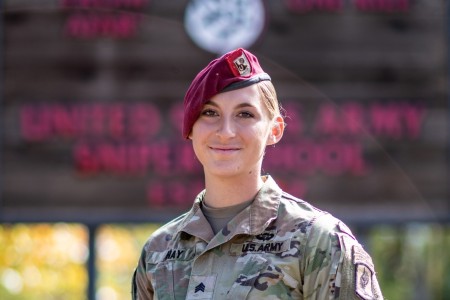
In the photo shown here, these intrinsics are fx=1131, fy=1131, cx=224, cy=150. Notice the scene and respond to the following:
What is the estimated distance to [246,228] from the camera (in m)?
2.37

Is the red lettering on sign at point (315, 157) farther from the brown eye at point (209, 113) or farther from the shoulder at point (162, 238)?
the brown eye at point (209, 113)

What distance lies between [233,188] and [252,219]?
8 cm

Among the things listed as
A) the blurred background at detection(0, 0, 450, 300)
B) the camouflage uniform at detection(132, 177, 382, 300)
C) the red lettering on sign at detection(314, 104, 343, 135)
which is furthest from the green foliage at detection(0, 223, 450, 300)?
the camouflage uniform at detection(132, 177, 382, 300)

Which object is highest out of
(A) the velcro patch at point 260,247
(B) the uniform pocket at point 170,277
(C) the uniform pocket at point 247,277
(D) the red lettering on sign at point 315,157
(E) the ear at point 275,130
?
(E) the ear at point 275,130

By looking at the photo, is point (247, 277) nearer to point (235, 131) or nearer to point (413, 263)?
point (235, 131)

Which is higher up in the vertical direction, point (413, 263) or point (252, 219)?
point (252, 219)

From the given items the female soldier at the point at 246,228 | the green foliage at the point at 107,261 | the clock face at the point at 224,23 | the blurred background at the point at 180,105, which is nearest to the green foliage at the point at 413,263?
the green foliage at the point at 107,261

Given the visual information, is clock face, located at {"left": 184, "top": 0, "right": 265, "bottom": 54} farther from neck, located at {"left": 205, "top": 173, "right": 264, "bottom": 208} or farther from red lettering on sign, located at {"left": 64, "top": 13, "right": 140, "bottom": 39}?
neck, located at {"left": 205, "top": 173, "right": 264, "bottom": 208}

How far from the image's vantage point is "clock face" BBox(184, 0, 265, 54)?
19.7 feet

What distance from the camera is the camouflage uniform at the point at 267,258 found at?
2.28 metres

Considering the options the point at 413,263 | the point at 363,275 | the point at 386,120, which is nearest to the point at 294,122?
the point at 386,120

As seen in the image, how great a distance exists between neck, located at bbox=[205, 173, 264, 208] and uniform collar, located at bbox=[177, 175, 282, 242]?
0.06 ft

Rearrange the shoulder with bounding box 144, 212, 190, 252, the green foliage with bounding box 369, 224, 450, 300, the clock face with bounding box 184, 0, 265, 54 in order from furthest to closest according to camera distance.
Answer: the green foliage with bounding box 369, 224, 450, 300 < the clock face with bounding box 184, 0, 265, 54 < the shoulder with bounding box 144, 212, 190, 252

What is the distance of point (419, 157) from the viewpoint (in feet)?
20.2
